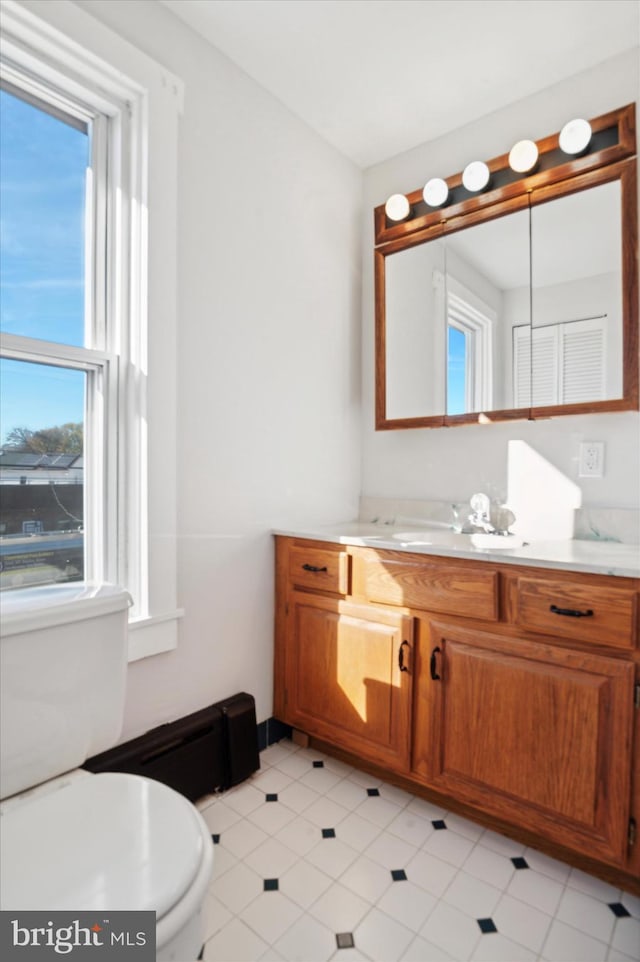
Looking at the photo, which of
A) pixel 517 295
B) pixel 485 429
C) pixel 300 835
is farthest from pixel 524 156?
pixel 300 835

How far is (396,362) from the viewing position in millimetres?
2254

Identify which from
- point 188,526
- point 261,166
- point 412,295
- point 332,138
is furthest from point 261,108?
point 188,526

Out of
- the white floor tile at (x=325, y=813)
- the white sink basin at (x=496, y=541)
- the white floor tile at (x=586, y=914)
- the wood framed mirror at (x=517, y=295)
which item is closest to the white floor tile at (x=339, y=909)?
the white floor tile at (x=325, y=813)

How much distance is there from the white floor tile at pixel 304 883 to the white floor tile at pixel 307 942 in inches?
2.2

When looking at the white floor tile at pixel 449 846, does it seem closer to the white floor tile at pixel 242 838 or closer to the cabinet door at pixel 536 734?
the cabinet door at pixel 536 734

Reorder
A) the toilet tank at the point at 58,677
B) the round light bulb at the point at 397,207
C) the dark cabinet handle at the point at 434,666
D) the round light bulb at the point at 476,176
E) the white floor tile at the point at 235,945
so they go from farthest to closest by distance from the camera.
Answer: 1. the round light bulb at the point at 397,207
2. the round light bulb at the point at 476,176
3. the dark cabinet handle at the point at 434,666
4. the white floor tile at the point at 235,945
5. the toilet tank at the point at 58,677

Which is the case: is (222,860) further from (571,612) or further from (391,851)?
(571,612)

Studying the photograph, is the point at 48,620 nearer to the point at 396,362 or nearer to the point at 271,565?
the point at 271,565

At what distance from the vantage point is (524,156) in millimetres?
1812

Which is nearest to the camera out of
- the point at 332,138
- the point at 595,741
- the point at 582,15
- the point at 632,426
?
the point at 595,741

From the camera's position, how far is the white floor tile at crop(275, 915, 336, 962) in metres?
1.13

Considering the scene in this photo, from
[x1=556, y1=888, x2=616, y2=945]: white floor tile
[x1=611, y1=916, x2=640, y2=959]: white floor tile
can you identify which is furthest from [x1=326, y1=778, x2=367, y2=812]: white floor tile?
[x1=611, y1=916, x2=640, y2=959]: white floor tile

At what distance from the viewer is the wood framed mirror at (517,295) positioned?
5.52 feet

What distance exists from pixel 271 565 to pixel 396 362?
104 centimetres
